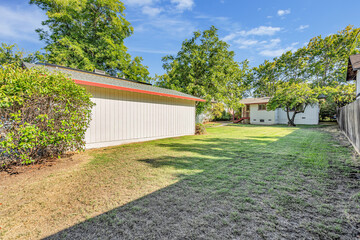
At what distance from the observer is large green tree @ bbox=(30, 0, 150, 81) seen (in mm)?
16453

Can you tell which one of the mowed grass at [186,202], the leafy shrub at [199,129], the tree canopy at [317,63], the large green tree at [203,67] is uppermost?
the tree canopy at [317,63]

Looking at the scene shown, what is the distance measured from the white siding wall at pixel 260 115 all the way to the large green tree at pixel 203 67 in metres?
9.82

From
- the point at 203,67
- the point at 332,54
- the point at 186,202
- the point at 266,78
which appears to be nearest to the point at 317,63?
the point at 332,54

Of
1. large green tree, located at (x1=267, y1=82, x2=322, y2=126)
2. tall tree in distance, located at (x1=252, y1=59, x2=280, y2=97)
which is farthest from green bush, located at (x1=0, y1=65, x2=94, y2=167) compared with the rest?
tall tree in distance, located at (x1=252, y1=59, x2=280, y2=97)

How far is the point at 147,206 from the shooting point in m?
2.18

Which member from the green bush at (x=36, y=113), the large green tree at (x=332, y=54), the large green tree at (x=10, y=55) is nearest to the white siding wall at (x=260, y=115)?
the large green tree at (x=332, y=54)

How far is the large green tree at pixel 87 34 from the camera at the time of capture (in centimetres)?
1645

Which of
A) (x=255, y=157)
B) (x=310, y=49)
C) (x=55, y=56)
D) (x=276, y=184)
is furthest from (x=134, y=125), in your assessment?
(x=310, y=49)

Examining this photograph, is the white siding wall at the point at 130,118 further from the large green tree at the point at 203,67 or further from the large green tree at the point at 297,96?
the large green tree at the point at 297,96

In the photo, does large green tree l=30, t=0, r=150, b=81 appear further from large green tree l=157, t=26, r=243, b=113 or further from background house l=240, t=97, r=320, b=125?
background house l=240, t=97, r=320, b=125

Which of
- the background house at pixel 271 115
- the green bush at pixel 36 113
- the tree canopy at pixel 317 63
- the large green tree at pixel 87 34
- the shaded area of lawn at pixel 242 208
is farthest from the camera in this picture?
the tree canopy at pixel 317 63

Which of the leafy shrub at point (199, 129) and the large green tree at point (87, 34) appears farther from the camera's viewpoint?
the large green tree at point (87, 34)

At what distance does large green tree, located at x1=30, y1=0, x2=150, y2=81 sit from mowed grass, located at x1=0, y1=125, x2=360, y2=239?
1713cm

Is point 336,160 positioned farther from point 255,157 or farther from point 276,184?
Result: point 276,184
